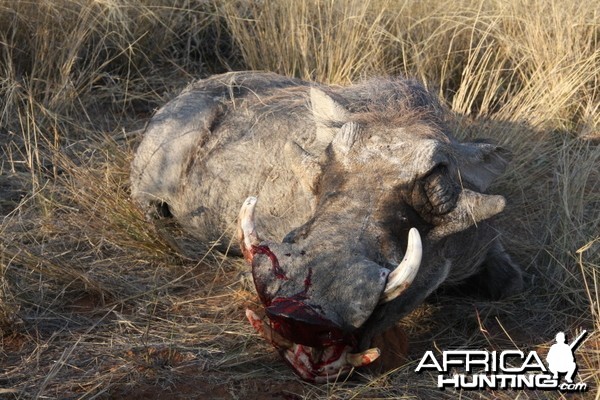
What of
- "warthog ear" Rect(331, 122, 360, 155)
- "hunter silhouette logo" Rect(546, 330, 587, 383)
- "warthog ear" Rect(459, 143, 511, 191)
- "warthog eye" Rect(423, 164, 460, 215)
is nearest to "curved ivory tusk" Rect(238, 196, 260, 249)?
"warthog ear" Rect(331, 122, 360, 155)

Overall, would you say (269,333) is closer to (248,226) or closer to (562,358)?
(248,226)

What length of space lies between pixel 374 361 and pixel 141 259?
131 centimetres

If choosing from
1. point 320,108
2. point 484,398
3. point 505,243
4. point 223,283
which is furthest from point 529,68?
point 484,398

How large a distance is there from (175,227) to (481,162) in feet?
4.98

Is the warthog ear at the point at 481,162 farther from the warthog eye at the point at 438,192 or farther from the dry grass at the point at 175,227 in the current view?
the dry grass at the point at 175,227

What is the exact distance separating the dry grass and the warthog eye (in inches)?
18.6

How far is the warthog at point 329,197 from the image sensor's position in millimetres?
2888

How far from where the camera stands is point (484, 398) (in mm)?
3143

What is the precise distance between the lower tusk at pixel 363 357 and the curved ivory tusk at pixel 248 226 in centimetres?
46

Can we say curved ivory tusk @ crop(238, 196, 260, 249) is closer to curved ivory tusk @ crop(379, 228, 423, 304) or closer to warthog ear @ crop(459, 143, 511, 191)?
curved ivory tusk @ crop(379, 228, 423, 304)

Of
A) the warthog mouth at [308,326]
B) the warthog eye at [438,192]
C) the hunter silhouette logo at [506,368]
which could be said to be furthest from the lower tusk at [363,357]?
the warthog eye at [438,192]

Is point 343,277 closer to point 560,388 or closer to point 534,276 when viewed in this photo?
point 560,388

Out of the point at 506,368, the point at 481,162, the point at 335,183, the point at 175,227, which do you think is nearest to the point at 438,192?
the point at 335,183

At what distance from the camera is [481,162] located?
147 inches
